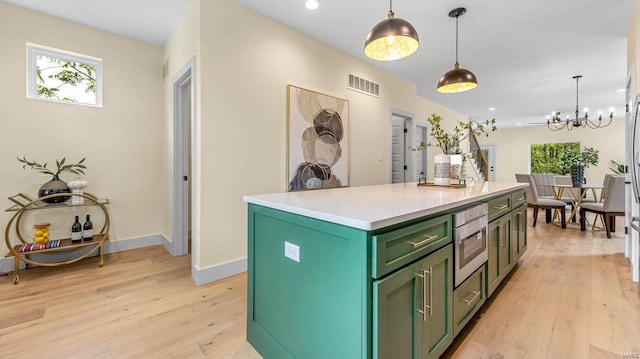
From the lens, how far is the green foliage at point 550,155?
8.77m

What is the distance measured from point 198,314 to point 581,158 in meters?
10.6

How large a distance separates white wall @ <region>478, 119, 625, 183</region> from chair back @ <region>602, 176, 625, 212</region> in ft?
19.2

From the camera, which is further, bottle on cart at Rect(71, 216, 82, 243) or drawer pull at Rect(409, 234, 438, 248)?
bottle on cart at Rect(71, 216, 82, 243)

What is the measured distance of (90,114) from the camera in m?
3.18

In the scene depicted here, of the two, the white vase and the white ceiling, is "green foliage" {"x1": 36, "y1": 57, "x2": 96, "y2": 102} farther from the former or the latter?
the white vase

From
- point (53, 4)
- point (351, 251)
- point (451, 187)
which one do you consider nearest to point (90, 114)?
point (53, 4)

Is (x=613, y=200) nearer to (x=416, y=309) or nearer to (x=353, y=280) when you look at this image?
(x=416, y=309)

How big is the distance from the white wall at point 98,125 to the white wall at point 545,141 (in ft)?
36.6

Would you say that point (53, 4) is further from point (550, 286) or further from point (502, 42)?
point (550, 286)

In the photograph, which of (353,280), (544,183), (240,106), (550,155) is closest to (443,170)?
(353,280)

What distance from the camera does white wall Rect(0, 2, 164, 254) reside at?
273 centimetres

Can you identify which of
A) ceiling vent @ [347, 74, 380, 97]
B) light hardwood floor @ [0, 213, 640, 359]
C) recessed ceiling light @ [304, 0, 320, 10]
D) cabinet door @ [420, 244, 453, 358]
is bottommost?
light hardwood floor @ [0, 213, 640, 359]

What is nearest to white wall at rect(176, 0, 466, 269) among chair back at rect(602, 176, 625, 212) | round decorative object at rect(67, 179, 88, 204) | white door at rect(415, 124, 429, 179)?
round decorative object at rect(67, 179, 88, 204)

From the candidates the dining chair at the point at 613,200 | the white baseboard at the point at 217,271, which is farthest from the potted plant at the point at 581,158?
the white baseboard at the point at 217,271
